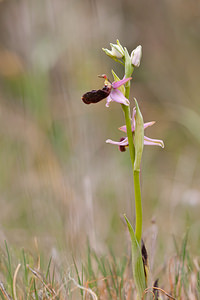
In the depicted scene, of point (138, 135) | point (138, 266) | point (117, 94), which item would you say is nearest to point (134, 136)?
point (138, 135)

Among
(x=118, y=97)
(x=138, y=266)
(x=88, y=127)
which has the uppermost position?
(x=118, y=97)

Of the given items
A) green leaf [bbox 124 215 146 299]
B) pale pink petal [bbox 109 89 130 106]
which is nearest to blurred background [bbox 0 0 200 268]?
green leaf [bbox 124 215 146 299]

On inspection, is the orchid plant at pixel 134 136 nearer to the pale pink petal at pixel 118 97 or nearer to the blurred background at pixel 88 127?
the pale pink petal at pixel 118 97

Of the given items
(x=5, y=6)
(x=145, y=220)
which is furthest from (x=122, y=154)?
(x=5, y=6)

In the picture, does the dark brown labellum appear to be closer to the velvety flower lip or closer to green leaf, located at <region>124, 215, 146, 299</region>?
the velvety flower lip

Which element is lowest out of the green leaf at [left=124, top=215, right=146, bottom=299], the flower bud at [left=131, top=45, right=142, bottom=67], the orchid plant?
the green leaf at [left=124, top=215, right=146, bottom=299]

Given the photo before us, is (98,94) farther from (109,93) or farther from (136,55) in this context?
(136,55)

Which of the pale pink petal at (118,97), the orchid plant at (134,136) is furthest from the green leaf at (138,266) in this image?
the pale pink petal at (118,97)
